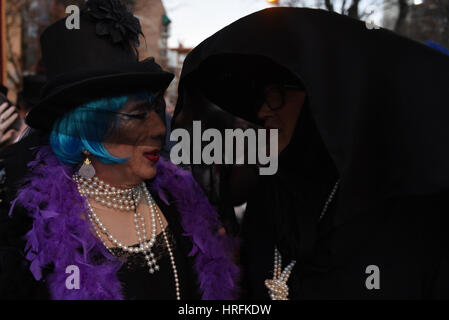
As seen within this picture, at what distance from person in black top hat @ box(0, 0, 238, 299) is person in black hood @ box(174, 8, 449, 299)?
190mm

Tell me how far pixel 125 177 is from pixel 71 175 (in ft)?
0.77

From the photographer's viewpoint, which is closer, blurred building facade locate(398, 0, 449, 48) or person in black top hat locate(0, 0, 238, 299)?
person in black top hat locate(0, 0, 238, 299)

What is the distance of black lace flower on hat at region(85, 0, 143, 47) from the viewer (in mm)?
1396

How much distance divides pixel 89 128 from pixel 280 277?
0.93 meters

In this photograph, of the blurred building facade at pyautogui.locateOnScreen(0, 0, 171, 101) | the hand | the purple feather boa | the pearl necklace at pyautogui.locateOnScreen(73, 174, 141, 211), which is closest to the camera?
the purple feather boa

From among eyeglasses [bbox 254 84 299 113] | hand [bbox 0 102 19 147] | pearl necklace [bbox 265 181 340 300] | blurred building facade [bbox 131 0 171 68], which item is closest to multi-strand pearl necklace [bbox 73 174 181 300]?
pearl necklace [bbox 265 181 340 300]

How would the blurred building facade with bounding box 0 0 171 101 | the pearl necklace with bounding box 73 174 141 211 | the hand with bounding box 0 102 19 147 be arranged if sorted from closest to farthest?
the pearl necklace with bounding box 73 174 141 211 → the blurred building facade with bounding box 0 0 171 101 → the hand with bounding box 0 102 19 147

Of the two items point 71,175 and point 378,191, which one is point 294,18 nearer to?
point 378,191

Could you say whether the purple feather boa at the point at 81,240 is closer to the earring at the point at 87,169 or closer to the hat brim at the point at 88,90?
the earring at the point at 87,169

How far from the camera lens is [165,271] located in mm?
1489

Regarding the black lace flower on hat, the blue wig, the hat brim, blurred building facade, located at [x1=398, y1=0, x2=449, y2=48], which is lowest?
the blue wig

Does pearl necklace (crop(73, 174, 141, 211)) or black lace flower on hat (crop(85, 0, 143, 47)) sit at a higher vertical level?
black lace flower on hat (crop(85, 0, 143, 47))

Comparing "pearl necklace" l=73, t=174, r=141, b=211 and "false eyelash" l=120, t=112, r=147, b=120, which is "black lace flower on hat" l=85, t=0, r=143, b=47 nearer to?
"false eyelash" l=120, t=112, r=147, b=120

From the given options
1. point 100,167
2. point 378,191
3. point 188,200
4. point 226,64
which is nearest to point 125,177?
point 100,167
